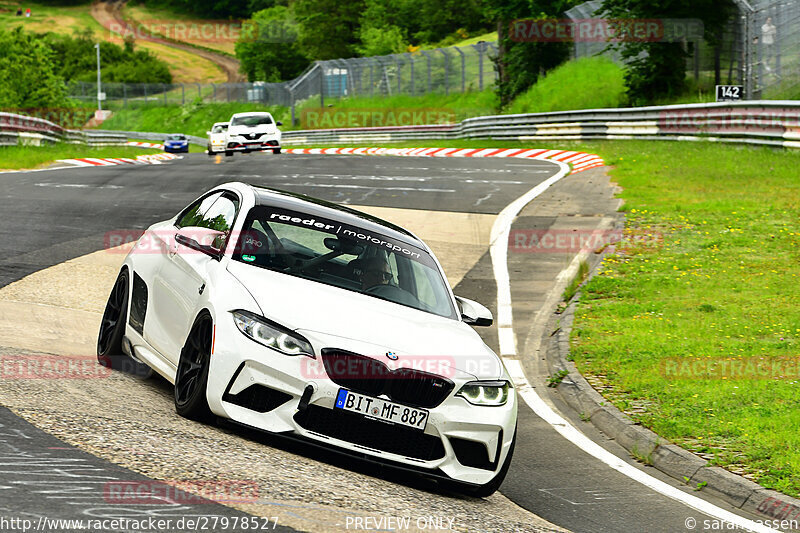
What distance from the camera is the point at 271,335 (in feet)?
19.8

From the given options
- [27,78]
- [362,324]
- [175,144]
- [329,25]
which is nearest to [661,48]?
[362,324]

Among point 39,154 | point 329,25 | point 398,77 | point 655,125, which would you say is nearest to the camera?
point 655,125

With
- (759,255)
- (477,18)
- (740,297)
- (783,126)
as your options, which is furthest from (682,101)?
(477,18)

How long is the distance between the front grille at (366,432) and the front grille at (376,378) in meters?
0.16

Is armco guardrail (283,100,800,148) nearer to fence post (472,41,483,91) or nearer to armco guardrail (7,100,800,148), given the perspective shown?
armco guardrail (7,100,800,148)

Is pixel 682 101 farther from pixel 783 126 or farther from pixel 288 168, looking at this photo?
pixel 288 168

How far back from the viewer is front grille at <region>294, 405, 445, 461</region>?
5914 mm

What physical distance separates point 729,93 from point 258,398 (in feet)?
78.7

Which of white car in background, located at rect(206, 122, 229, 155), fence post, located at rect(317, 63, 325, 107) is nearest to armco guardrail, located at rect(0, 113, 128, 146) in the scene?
white car in background, located at rect(206, 122, 229, 155)

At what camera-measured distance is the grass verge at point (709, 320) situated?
7934 millimetres
